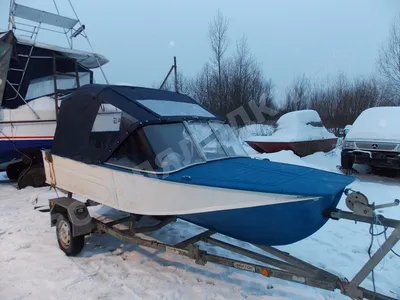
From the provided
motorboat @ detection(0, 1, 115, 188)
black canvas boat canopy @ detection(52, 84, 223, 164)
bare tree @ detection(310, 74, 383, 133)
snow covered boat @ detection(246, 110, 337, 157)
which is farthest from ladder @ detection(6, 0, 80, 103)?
bare tree @ detection(310, 74, 383, 133)

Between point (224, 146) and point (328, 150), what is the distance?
34.1 ft

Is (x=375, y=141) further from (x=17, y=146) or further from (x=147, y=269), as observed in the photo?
(x=17, y=146)

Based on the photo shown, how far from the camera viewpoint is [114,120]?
3889 mm

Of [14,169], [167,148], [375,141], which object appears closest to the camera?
[167,148]

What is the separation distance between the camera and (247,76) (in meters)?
22.8

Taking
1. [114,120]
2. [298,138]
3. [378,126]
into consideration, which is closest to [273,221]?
[114,120]

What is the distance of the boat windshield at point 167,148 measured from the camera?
3.26 meters

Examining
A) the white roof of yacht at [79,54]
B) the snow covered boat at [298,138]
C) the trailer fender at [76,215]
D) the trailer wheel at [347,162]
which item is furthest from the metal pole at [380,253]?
the snow covered boat at [298,138]

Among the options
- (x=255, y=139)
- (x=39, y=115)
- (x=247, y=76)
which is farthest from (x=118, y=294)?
(x=247, y=76)

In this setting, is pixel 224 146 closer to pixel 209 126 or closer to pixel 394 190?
pixel 209 126

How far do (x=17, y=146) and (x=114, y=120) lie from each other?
4.82 m

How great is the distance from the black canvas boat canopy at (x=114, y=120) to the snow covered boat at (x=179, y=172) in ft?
0.04

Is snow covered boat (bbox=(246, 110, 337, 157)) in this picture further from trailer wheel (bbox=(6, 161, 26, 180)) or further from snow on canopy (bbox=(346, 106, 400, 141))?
trailer wheel (bbox=(6, 161, 26, 180))

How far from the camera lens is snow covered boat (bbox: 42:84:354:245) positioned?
256 cm
